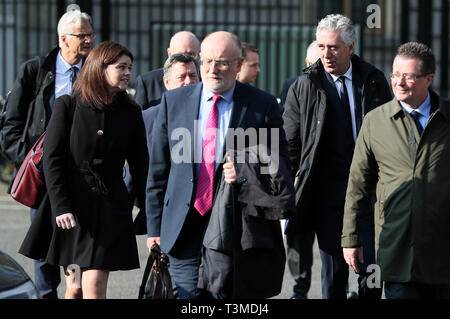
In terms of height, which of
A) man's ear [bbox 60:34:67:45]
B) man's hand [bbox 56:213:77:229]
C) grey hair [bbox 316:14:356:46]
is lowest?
man's hand [bbox 56:213:77:229]

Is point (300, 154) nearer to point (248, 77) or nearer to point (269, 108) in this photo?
point (269, 108)

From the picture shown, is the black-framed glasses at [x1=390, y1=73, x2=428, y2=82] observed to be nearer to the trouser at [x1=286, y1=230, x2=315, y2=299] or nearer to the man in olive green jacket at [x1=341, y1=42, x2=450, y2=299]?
the man in olive green jacket at [x1=341, y1=42, x2=450, y2=299]

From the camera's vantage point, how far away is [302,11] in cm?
1438

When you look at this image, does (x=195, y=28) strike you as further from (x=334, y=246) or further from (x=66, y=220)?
(x=66, y=220)

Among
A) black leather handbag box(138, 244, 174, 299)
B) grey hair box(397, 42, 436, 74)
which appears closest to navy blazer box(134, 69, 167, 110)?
black leather handbag box(138, 244, 174, 299)

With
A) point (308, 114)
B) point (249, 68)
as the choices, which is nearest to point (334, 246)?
point (308, 114)

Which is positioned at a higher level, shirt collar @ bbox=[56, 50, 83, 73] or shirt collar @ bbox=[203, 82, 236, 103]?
shirt collar @ bbox=[56, 50, 83, 73]

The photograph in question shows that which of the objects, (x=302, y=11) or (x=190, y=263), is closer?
(x=190, y=263)

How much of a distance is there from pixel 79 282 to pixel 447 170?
2067mm

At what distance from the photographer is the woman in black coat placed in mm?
5629

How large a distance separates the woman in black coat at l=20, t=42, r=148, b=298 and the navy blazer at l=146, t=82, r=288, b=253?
0.44 m
